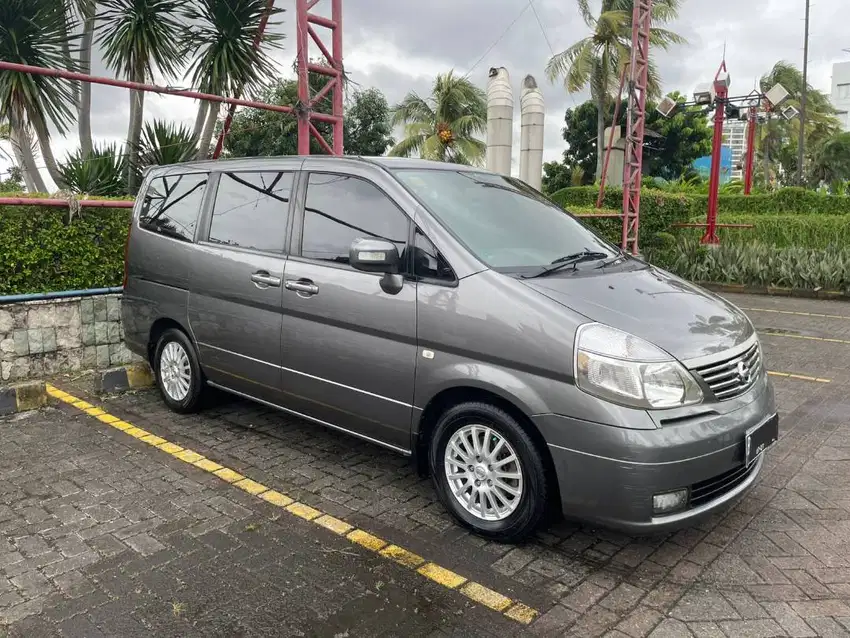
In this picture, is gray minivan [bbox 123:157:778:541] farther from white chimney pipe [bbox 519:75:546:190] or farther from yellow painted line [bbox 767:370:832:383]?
white chimney pipe [bbox 519:75:546:190]

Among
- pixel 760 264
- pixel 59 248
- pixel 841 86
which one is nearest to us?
pixel 59 248

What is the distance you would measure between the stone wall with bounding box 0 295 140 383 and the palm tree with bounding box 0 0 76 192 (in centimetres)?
297

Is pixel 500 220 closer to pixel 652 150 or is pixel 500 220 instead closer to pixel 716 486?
pixel 716 486

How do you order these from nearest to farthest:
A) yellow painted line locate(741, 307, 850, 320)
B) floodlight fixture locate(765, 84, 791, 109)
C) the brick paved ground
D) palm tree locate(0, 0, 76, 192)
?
the brick paved ground → palm tree locate(0, 0, 76, 192) → yellow painted line locate(741, 307, 850, 320) → floodlight fixture locate(765, 84, 791, 109)

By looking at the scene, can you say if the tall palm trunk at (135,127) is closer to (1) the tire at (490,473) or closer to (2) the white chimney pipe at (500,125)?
(2) the white chimney pipe at (500,125)

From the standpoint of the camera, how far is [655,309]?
342cm

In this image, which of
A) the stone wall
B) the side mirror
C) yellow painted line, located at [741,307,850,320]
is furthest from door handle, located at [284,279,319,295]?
yellow painted line, located at [741,307,850,320]

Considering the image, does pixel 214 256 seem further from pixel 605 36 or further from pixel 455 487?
pixel 605 36

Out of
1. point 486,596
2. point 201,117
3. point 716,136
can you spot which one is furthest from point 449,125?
point 486,596

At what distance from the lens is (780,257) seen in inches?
560

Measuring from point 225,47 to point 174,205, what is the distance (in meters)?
6.47

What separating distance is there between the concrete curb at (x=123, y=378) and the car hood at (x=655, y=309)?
4.16m

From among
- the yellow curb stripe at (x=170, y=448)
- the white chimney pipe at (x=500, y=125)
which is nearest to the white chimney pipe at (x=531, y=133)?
the white chimney pipe at (x=500, y=125)

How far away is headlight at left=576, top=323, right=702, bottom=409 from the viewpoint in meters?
3.04
